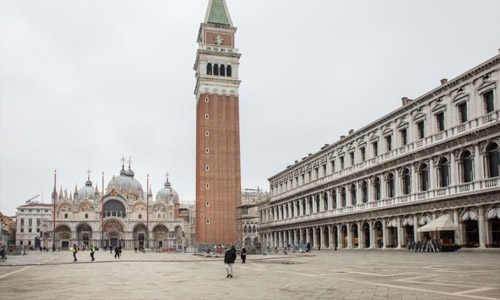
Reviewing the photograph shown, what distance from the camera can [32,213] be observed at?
131 meters

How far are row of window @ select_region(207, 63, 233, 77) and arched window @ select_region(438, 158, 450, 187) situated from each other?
153ft

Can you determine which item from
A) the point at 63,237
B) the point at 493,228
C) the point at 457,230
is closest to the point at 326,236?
the point at 457,230

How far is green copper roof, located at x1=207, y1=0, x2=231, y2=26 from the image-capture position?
80.7m

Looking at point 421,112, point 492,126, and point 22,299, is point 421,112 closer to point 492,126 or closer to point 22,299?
point 492,126

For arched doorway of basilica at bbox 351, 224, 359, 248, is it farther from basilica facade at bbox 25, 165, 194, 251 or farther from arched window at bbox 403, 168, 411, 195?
basilica facade at bbox 25, 165, 194, 251

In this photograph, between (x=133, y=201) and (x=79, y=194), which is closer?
(x=133, y=201)

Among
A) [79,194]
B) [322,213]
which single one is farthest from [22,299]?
[79,194]

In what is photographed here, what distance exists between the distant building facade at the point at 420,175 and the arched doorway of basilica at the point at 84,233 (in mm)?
59528

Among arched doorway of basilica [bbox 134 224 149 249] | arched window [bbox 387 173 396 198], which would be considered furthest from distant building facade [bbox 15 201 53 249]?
arched window [bbox 387 173 396 198]

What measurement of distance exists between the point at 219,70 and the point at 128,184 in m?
51.7

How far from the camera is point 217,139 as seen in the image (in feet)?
244

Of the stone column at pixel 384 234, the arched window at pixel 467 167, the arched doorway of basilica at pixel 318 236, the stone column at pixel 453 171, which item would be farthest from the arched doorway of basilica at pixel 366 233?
the arched window at pixel 467 167

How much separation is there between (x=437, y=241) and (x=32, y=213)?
120057 millimetres

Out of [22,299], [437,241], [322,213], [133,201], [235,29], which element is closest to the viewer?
[22,299]
